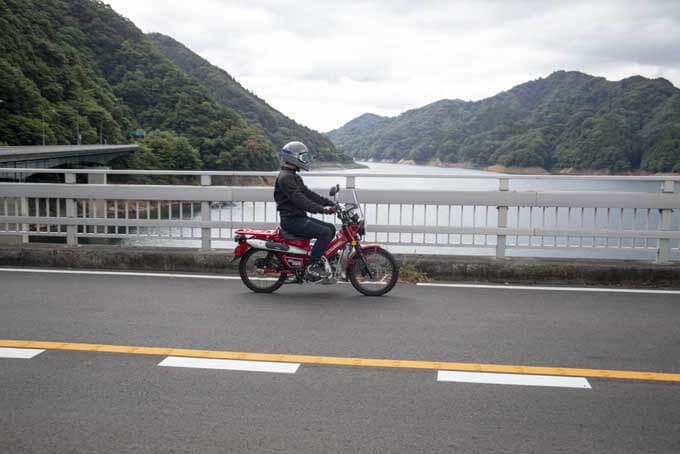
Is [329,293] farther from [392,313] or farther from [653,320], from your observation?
[653,320]

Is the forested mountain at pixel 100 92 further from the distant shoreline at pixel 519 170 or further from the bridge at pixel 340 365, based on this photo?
the bridge at pixel 340 365

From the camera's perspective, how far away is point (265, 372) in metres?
4.46

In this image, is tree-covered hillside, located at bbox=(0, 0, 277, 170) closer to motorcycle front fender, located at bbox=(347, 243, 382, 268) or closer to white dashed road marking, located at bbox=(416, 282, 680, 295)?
white dashed road marking, located at bbox=(416, 282, 680, 295)

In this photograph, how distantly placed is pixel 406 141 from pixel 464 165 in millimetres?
38265

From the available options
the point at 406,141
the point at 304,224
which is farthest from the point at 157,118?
the point at 304,224

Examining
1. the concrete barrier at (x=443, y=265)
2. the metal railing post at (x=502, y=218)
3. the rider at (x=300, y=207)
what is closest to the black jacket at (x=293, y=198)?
the rider at (x=300, y=207)

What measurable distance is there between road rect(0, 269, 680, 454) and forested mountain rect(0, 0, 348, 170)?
69496 mm

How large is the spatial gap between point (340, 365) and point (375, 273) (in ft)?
9.01

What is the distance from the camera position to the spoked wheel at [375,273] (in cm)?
731

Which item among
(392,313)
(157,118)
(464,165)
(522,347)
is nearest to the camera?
(522,347)

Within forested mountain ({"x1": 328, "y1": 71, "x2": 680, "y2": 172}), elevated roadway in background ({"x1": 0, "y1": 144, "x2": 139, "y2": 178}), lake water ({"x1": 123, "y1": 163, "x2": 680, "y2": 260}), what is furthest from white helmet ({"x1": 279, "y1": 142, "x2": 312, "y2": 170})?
forested mountain ({"x1": 328, "y1": 71, "x2": 680, "y2": 172})

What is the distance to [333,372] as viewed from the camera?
4.49 metres

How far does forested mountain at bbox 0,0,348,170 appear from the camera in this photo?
79938 mm

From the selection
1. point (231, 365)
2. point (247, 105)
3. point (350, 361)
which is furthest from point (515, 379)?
point (247, 105)
